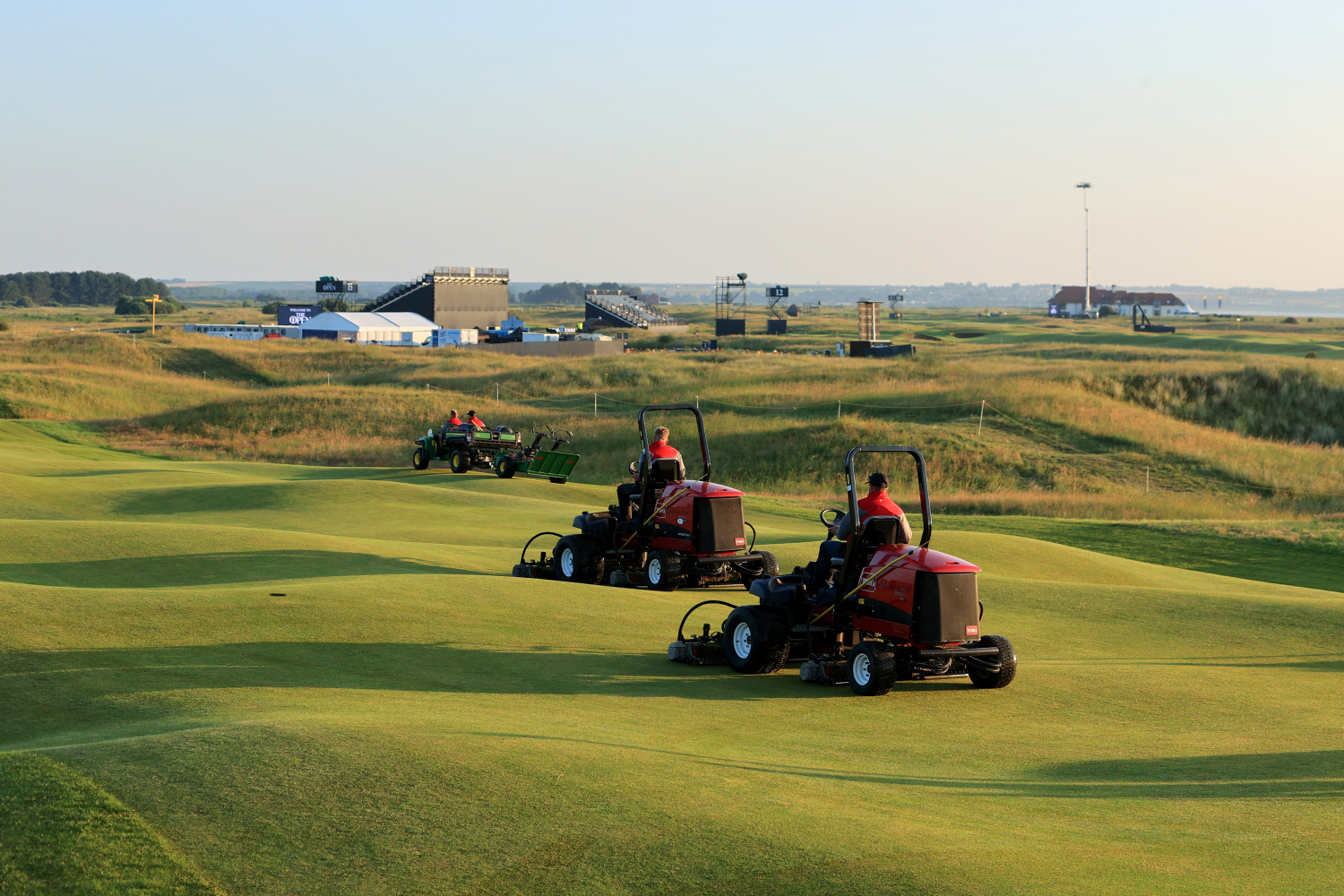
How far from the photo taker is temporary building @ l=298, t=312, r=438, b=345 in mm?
141750

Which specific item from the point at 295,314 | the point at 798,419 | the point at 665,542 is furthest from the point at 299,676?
the point at 295,314

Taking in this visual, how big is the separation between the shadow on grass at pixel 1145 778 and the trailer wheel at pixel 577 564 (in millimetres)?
10407

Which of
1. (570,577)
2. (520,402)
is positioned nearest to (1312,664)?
(570,577)

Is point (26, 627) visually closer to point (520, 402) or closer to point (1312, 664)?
point (1312, 664)

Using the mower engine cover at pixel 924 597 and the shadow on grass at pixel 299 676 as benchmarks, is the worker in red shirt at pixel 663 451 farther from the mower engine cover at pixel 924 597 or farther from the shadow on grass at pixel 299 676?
the mower engine cover at pixel 924 597

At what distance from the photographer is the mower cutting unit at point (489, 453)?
125 ft

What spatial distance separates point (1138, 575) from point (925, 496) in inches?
549

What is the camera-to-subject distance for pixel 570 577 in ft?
67.5

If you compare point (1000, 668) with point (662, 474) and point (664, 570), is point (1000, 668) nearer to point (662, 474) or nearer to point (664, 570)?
point (664, 570)

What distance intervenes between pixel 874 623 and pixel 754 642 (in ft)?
4.85

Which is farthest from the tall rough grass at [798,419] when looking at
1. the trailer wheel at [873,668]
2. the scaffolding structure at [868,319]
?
the trailer wheel at [873,668]

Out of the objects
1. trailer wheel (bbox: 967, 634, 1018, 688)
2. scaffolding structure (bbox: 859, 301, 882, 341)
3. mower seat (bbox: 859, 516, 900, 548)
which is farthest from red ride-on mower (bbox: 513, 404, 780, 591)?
scaffolding structure (bbox: 859, 301, 882, 341)

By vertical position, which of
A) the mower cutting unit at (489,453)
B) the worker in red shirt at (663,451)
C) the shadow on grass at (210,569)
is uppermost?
the worker in red shirt at (663,451)

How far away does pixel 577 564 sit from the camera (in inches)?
803
